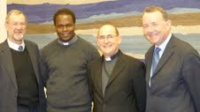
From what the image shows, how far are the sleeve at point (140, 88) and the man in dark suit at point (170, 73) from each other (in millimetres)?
169

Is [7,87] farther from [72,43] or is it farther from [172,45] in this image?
[172,45]

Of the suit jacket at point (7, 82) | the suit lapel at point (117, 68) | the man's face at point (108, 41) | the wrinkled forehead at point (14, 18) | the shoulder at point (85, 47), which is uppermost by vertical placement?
the wrinkled forehead at point (14, 18)

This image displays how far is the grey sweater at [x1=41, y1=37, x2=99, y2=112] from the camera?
103 inches

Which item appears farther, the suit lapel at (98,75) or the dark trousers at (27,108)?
the dark trousers at (27,108)

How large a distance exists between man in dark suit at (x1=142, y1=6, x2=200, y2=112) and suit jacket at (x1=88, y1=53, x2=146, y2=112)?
7.0 inches

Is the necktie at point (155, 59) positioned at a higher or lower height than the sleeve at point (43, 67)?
higher

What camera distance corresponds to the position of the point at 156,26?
2.12 meters

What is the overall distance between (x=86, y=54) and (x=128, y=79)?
504mm

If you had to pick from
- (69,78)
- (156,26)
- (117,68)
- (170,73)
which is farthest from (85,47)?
(170,73)

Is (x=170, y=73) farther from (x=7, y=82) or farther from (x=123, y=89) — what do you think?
(x=7, y=82)

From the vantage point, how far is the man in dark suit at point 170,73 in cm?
202

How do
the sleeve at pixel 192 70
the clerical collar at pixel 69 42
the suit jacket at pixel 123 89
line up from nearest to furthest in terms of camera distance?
the sleeve at pixel 192 70 → the suit jacket at pixel 123 89 → the clerical collar at pixel 69 42

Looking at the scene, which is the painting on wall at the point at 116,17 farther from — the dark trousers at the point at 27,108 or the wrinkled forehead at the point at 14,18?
the dark trousers at the point at 27,108

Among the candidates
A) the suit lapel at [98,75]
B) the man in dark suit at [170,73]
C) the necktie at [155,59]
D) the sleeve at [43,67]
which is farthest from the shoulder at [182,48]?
the sleeve at [43,67]
